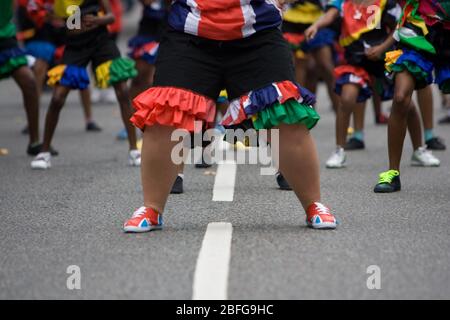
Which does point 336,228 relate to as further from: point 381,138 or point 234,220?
point 381,138

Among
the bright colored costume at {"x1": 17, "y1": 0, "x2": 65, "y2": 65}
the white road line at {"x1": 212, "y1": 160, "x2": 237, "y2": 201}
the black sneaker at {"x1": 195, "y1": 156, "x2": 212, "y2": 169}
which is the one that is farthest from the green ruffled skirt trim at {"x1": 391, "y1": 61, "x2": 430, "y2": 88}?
the bright colored costume at {"x1": 17, "y1": 0, "x2": 65, "y2": 65}

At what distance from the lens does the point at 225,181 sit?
8125mm

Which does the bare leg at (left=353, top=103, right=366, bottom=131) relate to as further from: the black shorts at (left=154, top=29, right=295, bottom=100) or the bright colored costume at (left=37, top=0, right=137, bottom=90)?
the black shorts at (left=154, top=29, right=295, bottom=100)

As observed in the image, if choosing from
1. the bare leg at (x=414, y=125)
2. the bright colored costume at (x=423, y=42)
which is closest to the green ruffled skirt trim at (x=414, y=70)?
the bright colored costume at (x=423, y=42)

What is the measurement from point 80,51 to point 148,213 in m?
3.52

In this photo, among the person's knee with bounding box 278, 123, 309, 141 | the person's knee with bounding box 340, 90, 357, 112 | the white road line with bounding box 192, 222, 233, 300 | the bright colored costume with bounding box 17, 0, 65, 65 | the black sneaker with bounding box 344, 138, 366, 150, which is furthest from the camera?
the bright colored costume with bounding box 17, 0, 65, 65

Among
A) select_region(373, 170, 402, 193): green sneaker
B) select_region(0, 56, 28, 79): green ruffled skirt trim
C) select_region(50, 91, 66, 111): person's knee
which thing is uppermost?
select_region(0, 56, 28, 79): green ruffled skirt trim

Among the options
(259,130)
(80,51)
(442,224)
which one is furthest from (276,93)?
(80,51)

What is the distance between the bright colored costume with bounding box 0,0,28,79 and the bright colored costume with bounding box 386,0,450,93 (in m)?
3.79

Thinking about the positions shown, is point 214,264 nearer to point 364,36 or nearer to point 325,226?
point 325,226

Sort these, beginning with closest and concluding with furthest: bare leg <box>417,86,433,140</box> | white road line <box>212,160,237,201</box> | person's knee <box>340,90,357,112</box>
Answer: white road line <box>212,160,237,201</box>
person's knee <box>340,90,357,112</box>
bare leg <box>417,86,433,140</box>

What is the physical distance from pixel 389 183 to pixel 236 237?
2054 mm

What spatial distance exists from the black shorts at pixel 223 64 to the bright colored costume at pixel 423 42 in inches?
63.7

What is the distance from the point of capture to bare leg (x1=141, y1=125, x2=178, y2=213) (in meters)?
5.87
